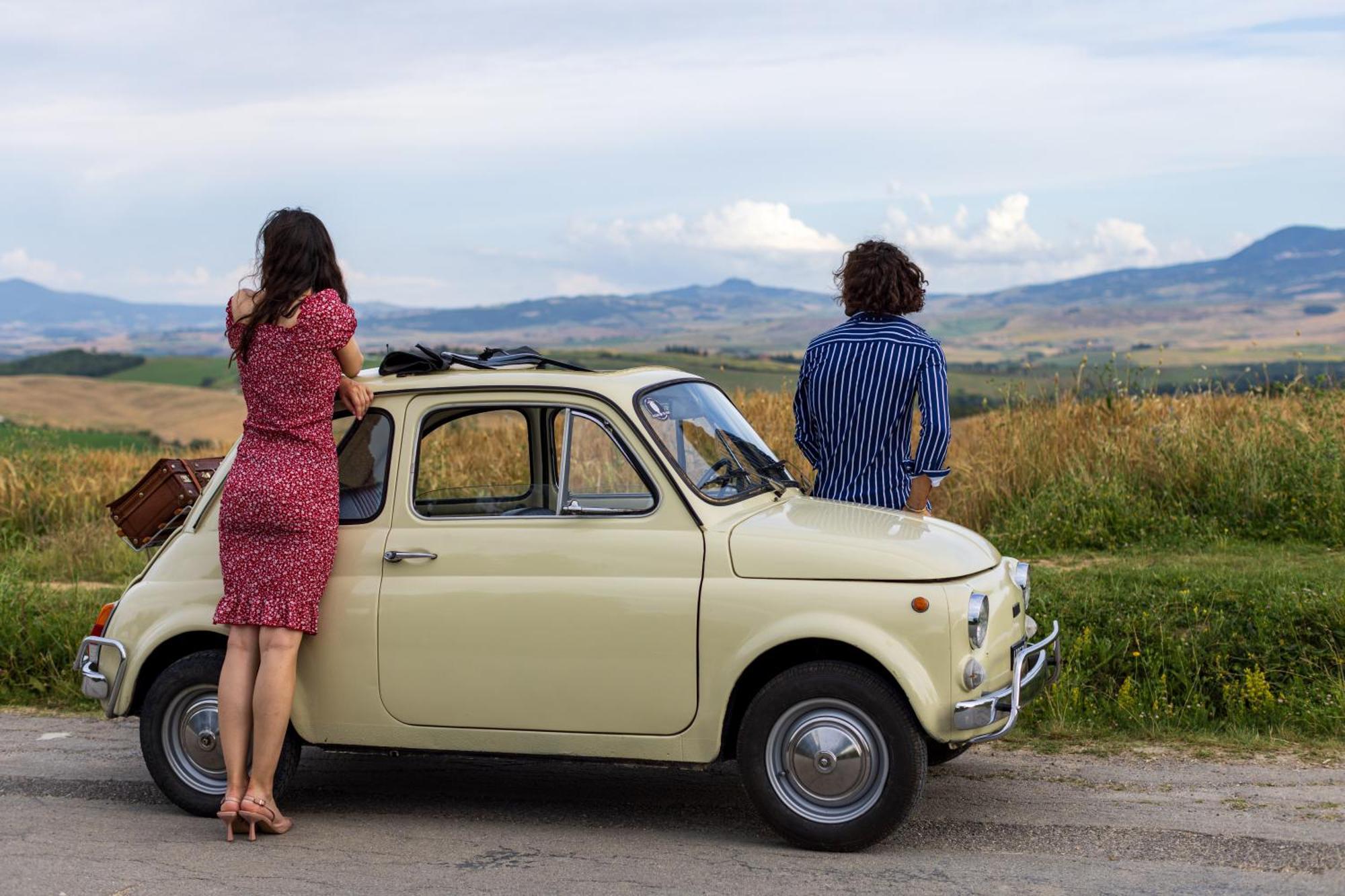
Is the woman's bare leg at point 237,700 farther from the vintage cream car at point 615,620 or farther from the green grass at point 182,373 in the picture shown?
the green grass at point 182,373

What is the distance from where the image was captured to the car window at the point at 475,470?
5.88 m

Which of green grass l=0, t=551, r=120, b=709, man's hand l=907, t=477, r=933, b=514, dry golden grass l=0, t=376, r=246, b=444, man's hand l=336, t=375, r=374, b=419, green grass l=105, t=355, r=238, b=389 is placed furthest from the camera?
green grass l=105, t=355, r=238, b=389

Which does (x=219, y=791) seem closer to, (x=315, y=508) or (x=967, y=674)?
(x=315, y=508)

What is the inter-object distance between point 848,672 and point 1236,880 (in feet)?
5.01

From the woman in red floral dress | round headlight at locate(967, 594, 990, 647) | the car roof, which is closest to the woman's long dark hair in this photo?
the woman in red floral dress

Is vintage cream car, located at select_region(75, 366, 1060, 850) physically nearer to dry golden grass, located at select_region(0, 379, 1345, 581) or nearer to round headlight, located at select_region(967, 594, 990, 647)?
round headlight, located at select_region(967, 594, 990, 647)

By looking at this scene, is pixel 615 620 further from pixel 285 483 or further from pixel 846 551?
pixel 285 483

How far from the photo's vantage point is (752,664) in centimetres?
540

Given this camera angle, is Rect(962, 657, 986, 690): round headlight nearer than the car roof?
Yes

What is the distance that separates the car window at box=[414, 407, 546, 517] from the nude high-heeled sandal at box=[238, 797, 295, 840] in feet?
4.44

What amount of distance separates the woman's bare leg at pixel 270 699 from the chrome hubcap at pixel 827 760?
198cm

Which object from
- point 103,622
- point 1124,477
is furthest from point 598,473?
point 1124,477

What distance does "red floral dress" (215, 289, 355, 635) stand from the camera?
557cm

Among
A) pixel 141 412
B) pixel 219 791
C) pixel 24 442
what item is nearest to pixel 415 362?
pixel 219 791
